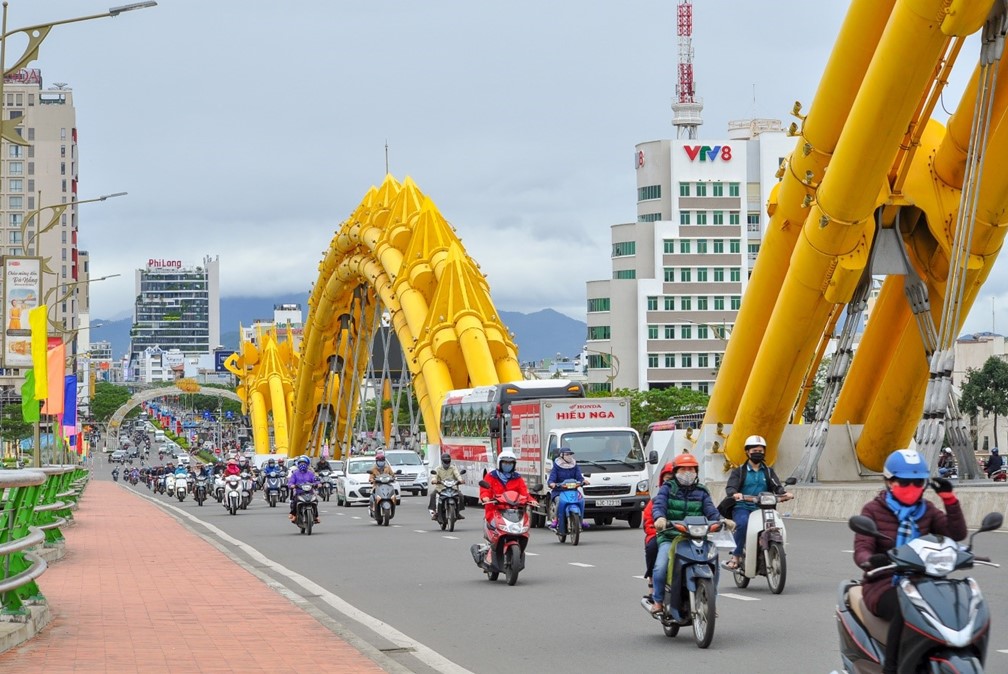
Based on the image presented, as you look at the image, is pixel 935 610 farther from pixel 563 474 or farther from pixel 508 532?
pixel 563 474

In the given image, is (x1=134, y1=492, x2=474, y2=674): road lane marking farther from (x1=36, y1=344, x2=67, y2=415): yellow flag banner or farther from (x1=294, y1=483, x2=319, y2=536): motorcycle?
(x1=36, y1=344, x2=67, y2=415): yellow flag banner

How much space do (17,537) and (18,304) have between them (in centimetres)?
1739

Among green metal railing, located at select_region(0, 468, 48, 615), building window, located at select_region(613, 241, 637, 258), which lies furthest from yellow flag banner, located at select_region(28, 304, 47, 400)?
building window, located at select_region(613, 241, 637, 258)

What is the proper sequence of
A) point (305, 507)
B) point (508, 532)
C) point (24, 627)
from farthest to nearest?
1. point (305, 507)
2. point (508, 532)
3. point (24, 627)

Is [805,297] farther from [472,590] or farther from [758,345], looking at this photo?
[472,590]

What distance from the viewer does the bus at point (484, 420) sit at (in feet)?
133

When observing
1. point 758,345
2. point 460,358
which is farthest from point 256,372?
point 758,345

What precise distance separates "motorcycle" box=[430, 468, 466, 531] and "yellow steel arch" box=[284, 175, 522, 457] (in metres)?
28.0

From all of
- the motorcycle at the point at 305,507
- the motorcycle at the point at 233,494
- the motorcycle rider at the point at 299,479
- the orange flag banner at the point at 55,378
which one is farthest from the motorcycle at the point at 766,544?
the motorcycle at the point at 233,494

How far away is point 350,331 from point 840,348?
51759 millimetres

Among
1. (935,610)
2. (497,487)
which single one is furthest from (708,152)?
(935,610)

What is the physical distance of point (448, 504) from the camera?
3120 centimetres

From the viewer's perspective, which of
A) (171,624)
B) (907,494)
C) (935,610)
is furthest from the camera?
(171,624)

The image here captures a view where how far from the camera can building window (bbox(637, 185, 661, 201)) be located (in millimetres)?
123438
